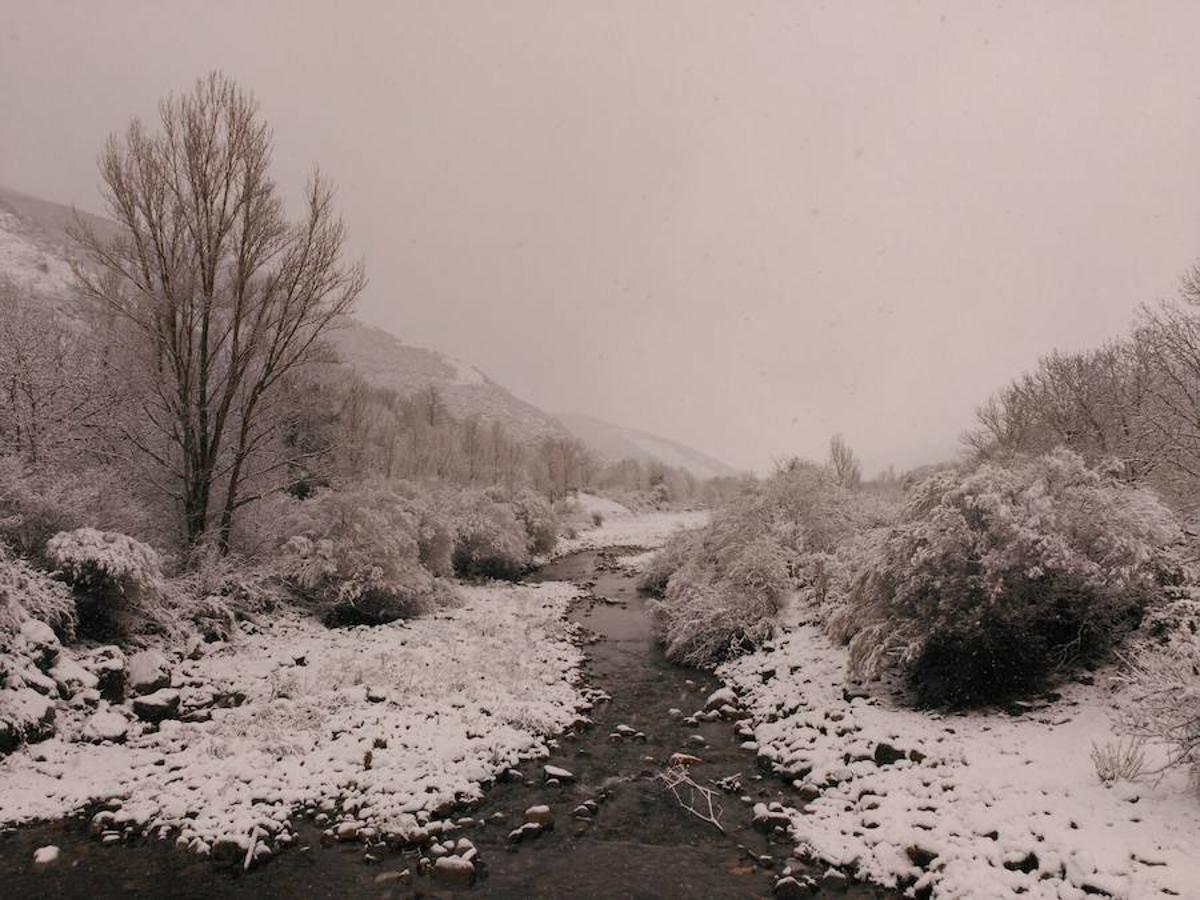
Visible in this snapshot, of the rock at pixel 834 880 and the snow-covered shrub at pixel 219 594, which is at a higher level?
the rock at pixel 834 880

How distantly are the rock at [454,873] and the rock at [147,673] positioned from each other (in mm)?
6012

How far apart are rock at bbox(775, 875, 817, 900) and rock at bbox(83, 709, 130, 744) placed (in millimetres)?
8621

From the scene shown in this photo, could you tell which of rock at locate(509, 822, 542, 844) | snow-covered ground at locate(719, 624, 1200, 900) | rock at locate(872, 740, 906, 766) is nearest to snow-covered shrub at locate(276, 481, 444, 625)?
rock at locate(509, 822, 542, 844)

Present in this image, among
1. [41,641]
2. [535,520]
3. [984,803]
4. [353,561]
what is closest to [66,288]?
[535,520]

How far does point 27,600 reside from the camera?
28.9ft

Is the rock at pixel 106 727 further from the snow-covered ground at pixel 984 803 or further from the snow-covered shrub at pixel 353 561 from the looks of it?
the snow-covered ground at pixel 984 803

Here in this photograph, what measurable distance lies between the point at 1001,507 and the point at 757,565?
23.9 ft

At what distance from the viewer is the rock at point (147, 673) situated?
31.0 ft

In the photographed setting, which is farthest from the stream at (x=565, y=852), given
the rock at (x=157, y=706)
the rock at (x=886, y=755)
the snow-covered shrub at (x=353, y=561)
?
the snow-covered shrub at (x=353, y=561)

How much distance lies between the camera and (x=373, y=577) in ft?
52.2

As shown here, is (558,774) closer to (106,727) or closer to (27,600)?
(106,727)

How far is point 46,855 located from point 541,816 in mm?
5050

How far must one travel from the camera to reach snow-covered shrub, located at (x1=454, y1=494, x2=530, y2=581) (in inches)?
977

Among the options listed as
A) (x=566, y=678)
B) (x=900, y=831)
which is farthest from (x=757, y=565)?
(x=900, y=831)
